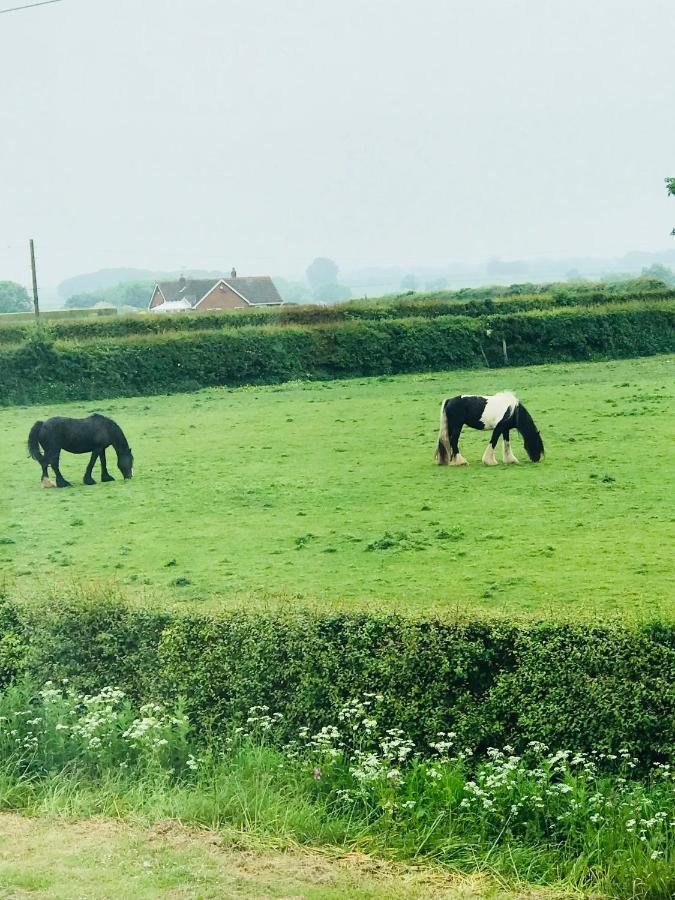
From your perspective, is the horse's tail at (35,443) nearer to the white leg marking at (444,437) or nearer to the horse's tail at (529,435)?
the white leg marking at (444,437)

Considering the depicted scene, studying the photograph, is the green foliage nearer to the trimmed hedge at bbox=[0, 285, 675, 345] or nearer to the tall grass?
the trimmed hedge at bbox=[0, 285, 675, 345]

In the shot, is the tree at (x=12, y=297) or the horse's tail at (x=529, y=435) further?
the tree at (x=12, y=297)

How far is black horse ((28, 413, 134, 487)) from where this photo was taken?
1861cm

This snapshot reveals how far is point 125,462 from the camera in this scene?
19422mm

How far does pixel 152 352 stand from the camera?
34406 mm

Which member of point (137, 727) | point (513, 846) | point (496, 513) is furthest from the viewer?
point (496, 513)

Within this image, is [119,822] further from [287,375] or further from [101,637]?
[287,375]

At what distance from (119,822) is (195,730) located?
1201 mm

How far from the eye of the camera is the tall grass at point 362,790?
5988 mm

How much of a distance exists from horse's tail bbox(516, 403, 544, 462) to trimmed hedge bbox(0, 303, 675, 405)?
17.4 m

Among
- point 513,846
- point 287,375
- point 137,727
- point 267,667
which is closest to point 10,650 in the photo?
point 137,727

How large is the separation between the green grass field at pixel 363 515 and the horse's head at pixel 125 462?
339mm

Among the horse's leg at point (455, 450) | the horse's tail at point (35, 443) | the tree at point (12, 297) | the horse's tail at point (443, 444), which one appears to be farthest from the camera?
the tree at point (12, 297)

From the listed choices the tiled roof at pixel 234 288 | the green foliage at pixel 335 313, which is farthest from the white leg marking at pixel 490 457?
the tiled roof at pixel 234 288
